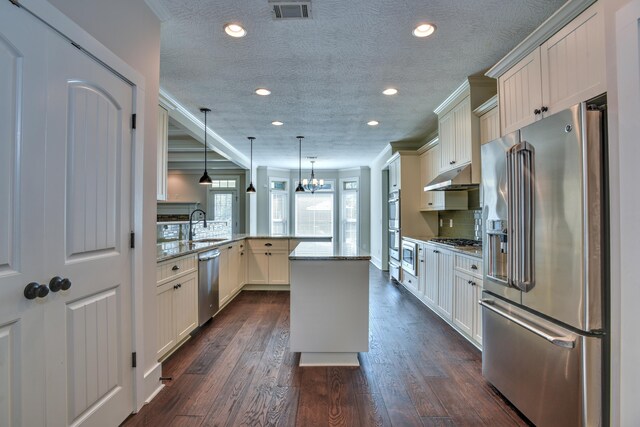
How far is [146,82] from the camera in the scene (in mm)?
2068

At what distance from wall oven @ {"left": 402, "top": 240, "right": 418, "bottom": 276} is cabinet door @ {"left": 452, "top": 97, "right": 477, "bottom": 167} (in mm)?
1437

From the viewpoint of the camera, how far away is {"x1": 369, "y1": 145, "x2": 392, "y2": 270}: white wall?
681 centimetres

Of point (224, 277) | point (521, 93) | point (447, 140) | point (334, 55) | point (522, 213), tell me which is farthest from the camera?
point (224, 277)

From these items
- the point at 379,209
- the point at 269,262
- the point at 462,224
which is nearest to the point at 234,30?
the point at 269,262

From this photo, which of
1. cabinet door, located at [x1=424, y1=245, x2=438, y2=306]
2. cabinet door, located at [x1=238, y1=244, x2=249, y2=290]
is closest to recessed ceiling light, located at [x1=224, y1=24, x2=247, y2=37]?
cabinet door, located at [x1=424, y1=245, x2=438, y2=306]

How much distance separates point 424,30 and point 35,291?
9.01 feet

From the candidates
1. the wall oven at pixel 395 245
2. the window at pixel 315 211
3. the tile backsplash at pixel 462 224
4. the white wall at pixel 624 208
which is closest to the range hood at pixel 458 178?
the tile backsplash at pixel 462 224

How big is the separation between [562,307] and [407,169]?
3.93 m

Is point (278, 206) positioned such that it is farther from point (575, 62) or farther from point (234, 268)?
point (575, 62)

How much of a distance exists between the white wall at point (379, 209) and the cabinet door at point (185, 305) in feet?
14.6

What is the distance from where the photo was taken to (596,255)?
1457 mm

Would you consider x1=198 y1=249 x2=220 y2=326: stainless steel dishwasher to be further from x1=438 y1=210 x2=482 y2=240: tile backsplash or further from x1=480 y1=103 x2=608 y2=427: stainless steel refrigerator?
x1=438 y1=210 x2=482 y2=240: tile backsplash

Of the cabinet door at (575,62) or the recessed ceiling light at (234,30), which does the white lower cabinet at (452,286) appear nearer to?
the cabinet door at (575,62)

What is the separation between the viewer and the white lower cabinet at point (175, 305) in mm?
2467
